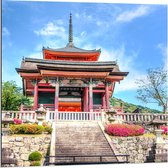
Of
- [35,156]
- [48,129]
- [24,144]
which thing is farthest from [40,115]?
[35,156]

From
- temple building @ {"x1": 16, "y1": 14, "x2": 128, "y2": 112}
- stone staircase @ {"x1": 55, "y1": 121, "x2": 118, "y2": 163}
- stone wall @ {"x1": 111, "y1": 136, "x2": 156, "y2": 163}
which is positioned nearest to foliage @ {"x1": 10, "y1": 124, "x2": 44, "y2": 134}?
stone staircase @ {"x1": 55, "y1": 121, "x2": 118, "y2": 163}

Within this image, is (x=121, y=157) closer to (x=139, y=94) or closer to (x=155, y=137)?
(x=155, y=137)

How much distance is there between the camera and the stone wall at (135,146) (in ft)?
34.0

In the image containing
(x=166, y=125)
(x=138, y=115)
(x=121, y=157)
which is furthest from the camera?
(x=138, y=115)

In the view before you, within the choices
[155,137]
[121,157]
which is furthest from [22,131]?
[155,137]

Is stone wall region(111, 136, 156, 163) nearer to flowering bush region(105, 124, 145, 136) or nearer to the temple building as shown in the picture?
flowering bush region(105, 124, 145, 136)

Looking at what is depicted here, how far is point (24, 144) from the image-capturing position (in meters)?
9.96

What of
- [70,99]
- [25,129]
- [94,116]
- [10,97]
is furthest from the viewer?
[10,97]

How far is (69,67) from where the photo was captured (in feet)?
48.2

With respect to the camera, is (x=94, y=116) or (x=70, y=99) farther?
(x=70, y=99)

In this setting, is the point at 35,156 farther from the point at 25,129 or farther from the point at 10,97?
the point at 10,97

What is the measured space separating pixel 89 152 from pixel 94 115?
4006 mm

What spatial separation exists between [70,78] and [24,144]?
5.84 meters

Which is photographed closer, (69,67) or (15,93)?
(69,67)
